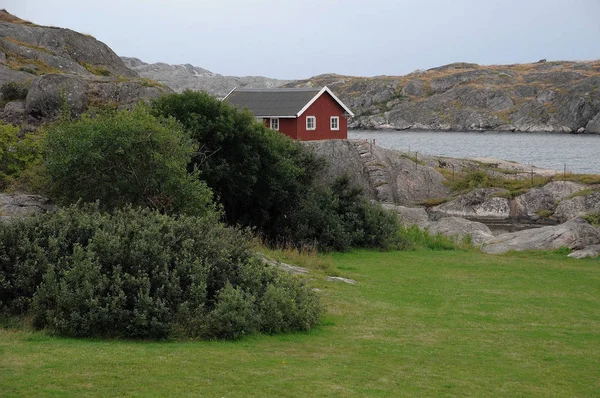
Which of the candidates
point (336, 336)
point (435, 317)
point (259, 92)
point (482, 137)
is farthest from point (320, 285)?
point (482, 137)

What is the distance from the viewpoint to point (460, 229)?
4416cm

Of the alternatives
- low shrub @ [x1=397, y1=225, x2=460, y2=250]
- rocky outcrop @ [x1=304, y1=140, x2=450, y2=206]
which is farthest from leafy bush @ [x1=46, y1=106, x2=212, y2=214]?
rocky outcrop @ [x1=304, y1=140, x2=450, y2=206]

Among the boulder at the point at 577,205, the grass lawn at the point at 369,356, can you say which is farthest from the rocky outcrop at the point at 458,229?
the grass lawn at the point at 369,356

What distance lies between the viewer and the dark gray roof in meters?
62.9

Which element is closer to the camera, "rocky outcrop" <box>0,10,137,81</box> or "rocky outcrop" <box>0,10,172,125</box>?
"rocky outcrop" <box>0,10,172,125</box>

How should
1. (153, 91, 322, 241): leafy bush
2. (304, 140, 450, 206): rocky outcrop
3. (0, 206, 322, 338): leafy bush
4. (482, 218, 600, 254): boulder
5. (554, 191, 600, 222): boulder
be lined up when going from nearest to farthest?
(0, 206, 322, 338): leafy bush → (153, 91, 322, 241): leafy bush → (482, 218, 600, 254): boulder → (554, 191, 600, 222): boulder → (304, 140, 450, 206): rocky outcrop

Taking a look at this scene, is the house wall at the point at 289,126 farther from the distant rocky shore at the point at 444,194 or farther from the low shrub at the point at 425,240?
the low shrub at the point at 425,240

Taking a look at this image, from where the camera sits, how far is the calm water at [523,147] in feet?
338

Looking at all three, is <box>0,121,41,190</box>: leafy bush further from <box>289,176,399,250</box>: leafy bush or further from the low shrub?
the low shrub

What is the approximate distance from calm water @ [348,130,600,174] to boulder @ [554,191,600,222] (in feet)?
92.0

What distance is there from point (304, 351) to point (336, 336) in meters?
1.77

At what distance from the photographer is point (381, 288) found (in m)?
23.1

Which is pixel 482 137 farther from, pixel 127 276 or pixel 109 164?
pixel 127 276

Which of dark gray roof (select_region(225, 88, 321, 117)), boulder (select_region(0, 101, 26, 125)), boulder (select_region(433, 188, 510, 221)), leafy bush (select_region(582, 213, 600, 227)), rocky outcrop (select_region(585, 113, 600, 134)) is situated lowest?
boulder (select_region(433, 188, 510, 221))
